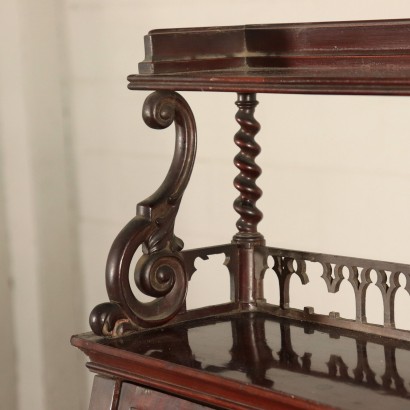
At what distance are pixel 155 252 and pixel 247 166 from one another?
263mm

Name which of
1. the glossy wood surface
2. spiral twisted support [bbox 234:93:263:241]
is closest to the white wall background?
spiral twisted support [bbox 234:93:263:241]

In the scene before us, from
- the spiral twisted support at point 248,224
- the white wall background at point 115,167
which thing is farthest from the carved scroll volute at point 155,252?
the white wall background at point 115,167

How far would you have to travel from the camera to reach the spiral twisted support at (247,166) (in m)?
1.94

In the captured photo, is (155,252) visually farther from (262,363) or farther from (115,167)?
(115,167)

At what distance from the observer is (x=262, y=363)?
161 cm

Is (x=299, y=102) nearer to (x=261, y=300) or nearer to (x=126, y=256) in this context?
(x=261, y=300)

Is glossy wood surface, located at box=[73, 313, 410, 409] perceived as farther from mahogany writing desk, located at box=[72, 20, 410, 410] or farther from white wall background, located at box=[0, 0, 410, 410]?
white wall background, located at box=[0, 0, 410, 410]

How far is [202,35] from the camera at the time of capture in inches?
68.9

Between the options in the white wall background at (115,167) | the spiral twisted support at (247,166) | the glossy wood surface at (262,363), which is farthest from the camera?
the white wall background at (115,167)

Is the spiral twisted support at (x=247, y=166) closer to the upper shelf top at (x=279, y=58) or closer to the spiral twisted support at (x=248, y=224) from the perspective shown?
the spiral twisted support at (x=248, y=224)

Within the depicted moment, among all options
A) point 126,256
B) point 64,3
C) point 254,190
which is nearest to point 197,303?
point 64,3

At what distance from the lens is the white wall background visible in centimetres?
258

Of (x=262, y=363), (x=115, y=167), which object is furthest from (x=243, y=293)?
(x=115, y=167)

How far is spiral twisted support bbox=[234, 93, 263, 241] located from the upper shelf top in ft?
0.46
